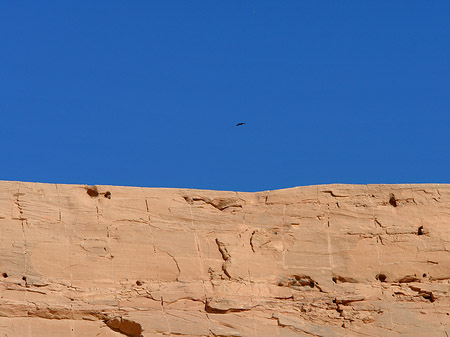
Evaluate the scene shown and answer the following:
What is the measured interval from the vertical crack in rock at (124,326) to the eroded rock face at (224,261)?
0.02 m

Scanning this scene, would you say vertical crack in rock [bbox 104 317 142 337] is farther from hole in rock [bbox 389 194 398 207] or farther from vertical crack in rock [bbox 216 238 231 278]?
hole in rock [bbox 389 194 398 207]

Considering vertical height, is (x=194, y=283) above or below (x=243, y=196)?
below

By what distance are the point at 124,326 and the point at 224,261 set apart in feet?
4.82

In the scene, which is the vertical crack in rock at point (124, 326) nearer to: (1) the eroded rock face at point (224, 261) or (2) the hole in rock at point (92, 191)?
(1) the eroded rock face at point (224, 261)

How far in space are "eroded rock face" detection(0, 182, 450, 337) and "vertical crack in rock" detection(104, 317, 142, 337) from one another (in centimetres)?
2

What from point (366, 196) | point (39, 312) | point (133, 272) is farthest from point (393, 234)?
point (39, 312)

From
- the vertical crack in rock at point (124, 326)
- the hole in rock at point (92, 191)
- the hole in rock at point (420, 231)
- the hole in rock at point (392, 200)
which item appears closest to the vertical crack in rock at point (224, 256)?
the vertical crack in rock at point (124, 326)

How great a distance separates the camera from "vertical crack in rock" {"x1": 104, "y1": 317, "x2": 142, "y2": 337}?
1155cm

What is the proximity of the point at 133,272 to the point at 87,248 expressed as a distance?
58 cm

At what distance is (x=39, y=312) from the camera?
1144cm

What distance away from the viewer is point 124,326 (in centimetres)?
1156

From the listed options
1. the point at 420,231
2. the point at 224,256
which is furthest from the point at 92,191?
the point at 420,231

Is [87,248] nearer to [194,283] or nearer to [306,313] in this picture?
[194,283]

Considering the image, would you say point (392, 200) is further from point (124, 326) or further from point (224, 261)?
point (124, 326)
